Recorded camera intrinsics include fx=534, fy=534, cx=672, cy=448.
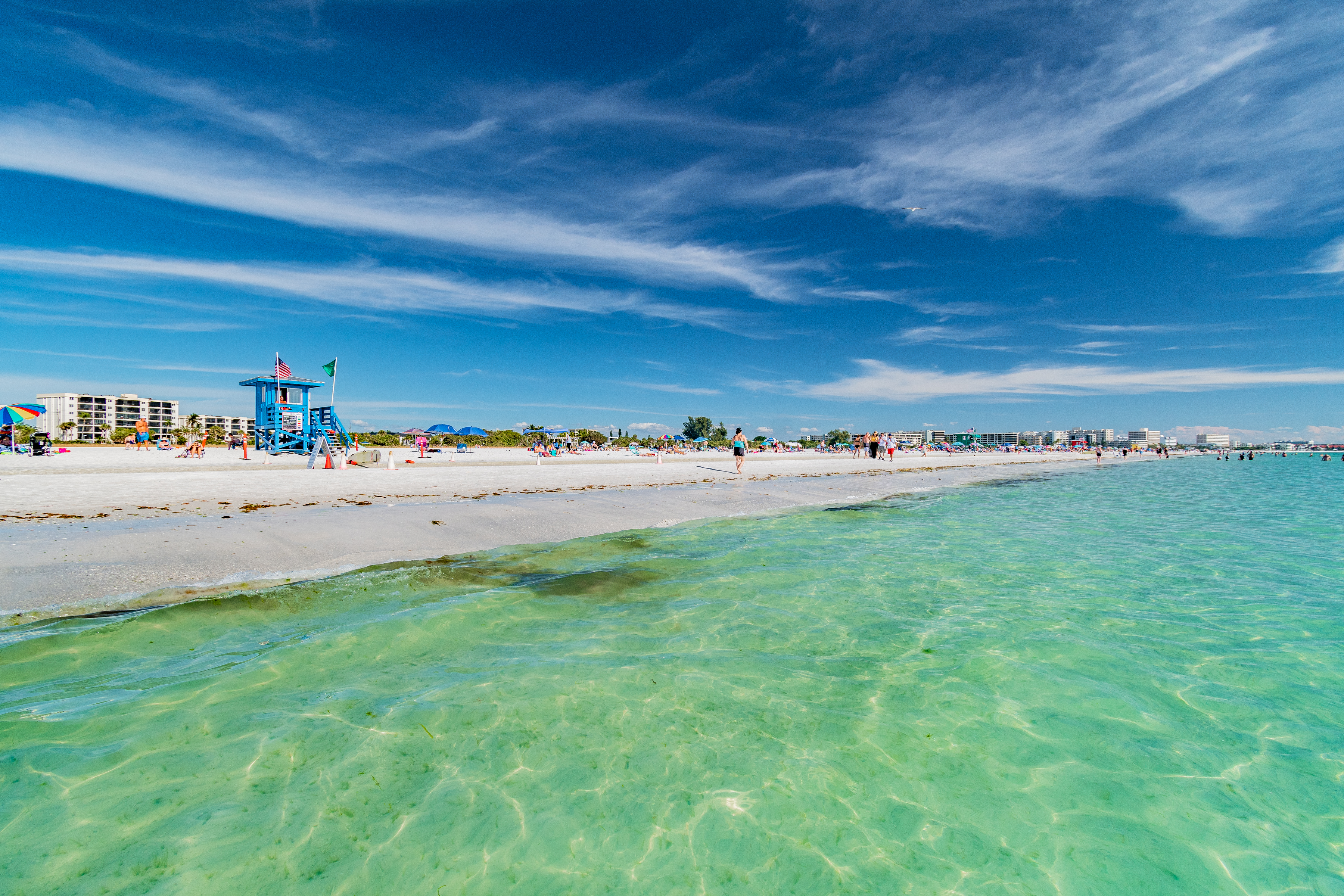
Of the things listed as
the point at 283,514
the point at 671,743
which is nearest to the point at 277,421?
the point at 283,514

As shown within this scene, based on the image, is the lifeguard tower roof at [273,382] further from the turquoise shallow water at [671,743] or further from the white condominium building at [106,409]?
the white condominium building at [106,409]

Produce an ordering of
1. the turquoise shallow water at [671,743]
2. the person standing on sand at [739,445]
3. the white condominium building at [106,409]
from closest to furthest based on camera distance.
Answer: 1. the turquoise shallow water at [671,743]
2. the person standing on sand at [739,445]
3. the white condominium building at [106,409]

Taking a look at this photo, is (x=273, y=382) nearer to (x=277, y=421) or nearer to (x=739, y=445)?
(x=277, y=421)

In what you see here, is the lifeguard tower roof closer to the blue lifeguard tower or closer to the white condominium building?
the blue lifeguard tower

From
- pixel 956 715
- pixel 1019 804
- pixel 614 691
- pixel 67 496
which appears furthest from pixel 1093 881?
pixel 67 496

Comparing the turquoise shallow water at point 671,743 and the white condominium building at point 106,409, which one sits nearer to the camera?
the turquoise shallow water at point 671,743

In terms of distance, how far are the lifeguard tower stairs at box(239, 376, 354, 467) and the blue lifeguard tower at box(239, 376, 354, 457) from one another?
0.08ft

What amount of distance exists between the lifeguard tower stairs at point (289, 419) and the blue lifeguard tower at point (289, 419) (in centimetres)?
2

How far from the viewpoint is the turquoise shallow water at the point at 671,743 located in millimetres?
2506

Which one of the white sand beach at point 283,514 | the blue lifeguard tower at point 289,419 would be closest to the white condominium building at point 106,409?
the blue lifeguard tower at point 289,419

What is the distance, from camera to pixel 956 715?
3.88 meters

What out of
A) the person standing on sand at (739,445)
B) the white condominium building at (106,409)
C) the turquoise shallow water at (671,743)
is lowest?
the turquoise shallow water at (671,743)

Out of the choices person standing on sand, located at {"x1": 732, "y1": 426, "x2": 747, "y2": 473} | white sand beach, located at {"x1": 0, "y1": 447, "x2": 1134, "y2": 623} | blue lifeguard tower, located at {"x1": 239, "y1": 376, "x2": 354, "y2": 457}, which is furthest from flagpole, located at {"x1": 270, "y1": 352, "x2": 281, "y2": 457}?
person standing on sand, located at {"x1": 732, "y1": 426, "x2": 747, "y2": 473}

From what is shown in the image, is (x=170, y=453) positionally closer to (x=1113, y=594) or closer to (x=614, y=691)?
(x=614, y=691)
